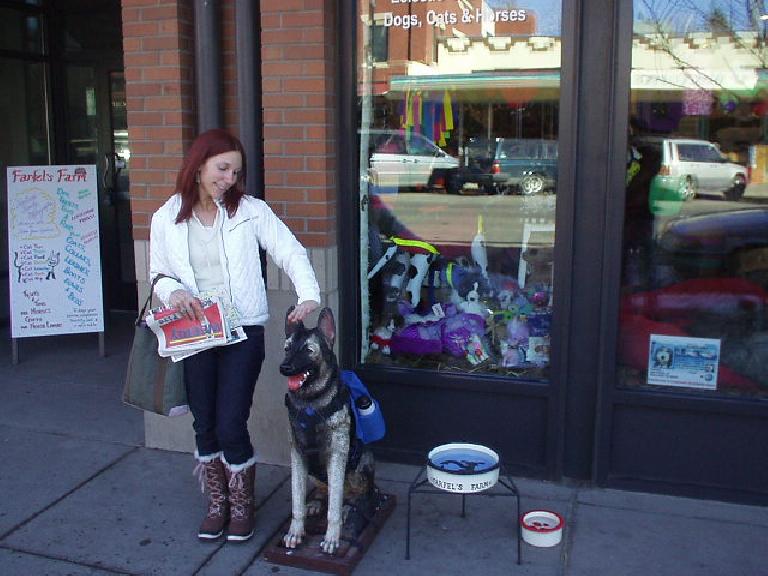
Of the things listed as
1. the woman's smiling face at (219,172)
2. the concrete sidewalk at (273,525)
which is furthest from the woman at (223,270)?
the concrete sidewalk at (273,525)

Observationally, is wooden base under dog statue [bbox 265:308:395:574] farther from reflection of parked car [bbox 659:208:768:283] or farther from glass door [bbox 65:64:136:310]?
glass door [bbox 65:64:136:310]

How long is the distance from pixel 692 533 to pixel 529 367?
3.74 feet

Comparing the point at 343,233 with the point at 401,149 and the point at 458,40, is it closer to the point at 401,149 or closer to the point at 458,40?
the point at 401,149

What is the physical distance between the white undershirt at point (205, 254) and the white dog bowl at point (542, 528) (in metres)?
1.69

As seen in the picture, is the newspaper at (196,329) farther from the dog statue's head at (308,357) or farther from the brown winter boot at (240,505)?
the brown winter boot at (240,505)

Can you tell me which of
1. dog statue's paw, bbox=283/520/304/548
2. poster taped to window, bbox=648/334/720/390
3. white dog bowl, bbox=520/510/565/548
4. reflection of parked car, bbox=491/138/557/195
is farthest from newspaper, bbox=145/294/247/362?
poster taped to window, bbox=648/334/720/390

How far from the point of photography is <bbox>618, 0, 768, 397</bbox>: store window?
4.03 meters

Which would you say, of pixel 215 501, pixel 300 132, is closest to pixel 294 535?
pixel 215 501

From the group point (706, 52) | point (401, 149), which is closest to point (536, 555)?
point (401, 149)

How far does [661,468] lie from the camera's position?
4.13 m

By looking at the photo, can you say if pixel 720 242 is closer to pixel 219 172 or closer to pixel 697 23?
pixel 697 23

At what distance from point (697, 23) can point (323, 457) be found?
273cm

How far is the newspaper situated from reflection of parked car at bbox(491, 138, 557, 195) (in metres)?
1.73

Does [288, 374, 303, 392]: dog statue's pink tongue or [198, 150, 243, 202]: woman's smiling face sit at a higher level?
[198, 150, 243, 202]: woman's smiling face
